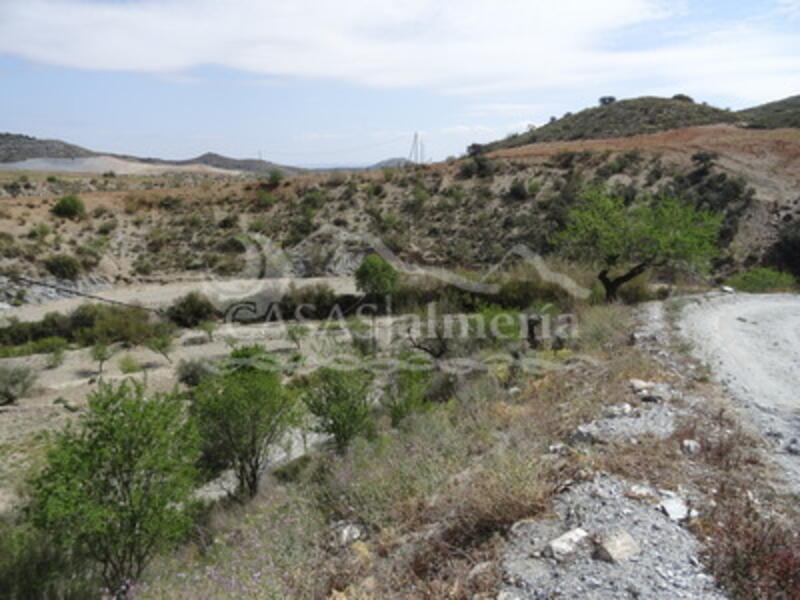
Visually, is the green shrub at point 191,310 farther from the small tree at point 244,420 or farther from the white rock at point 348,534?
the white rock at point 348,534

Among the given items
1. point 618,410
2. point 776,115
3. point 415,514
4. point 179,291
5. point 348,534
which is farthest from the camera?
point 776,115

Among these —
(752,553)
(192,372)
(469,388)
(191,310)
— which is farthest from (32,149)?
(752,553)

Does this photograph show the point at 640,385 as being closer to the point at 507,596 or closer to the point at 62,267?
the point at 507,596

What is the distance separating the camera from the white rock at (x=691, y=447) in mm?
6125

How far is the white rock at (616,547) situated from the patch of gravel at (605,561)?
1.2 inches

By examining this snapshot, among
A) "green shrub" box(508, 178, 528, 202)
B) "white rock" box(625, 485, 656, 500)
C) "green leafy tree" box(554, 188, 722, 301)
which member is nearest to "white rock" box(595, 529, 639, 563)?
"white rock" box(625, 485, 656, 500)

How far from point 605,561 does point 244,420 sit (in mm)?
8064

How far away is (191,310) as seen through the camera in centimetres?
3028

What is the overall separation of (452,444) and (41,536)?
5.31 meters

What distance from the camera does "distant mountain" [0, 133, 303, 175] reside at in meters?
87.3

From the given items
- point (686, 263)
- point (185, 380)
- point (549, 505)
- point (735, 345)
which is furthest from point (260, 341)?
point (549, 505)

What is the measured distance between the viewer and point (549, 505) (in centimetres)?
530

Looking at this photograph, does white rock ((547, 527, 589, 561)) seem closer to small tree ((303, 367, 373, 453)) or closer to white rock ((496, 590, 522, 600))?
white rock ((496, 590, 522, 600))

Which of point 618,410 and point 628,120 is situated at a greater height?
point 628,120
